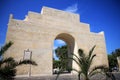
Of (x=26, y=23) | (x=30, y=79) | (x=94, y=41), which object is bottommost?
(x=30, y=79)

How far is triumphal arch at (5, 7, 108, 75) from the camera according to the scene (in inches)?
541

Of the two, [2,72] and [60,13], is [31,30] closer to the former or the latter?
[60,13]

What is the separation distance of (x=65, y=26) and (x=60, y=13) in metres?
2.29

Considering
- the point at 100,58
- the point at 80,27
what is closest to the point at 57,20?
the point at 80,27

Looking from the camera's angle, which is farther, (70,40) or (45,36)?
(70,40)

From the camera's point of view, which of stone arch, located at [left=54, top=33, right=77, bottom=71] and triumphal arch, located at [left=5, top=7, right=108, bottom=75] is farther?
stone arch, located at [left=54, top=33, right=77, bottom=71]

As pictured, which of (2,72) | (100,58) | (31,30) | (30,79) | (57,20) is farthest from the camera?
(100,58)

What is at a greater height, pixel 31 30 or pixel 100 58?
pixel 31 30

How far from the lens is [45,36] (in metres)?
15.6

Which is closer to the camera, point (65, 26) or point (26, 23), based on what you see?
point (26, 23)

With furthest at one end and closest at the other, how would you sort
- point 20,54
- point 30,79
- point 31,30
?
point 31,30 < point 20,54 < point 30,79

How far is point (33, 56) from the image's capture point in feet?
46.4

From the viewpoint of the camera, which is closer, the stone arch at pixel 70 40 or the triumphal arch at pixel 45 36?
the triumphal arch at pixel 45 36

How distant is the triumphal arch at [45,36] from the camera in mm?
13753
